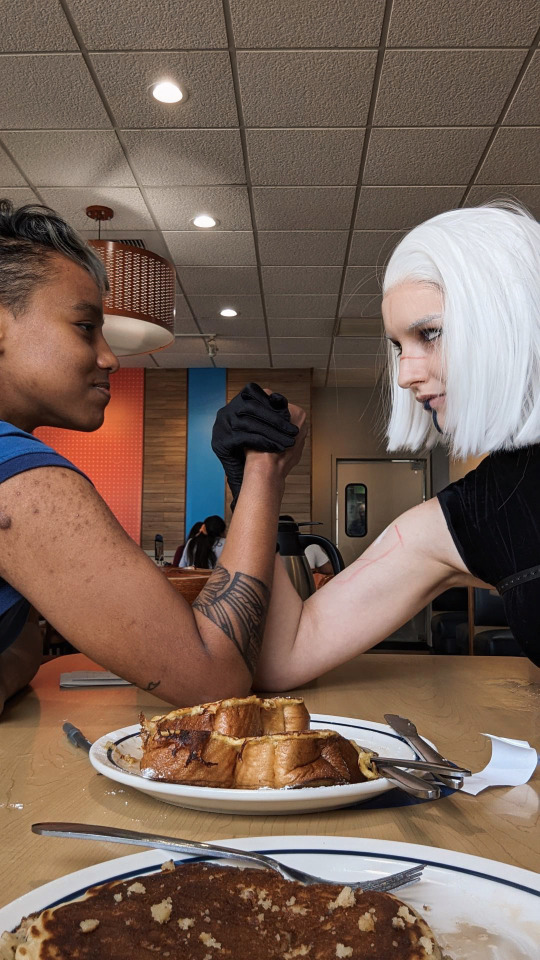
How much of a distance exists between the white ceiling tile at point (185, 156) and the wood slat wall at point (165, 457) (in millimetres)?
4343

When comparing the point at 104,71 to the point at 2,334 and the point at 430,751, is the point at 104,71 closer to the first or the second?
the point at 2,334

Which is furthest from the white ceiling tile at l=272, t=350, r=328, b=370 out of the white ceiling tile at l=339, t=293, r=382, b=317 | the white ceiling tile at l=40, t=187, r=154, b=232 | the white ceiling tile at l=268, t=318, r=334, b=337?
the white ceiling tile at l=40, t=187, r=154, b=232

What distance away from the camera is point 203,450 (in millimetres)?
8469

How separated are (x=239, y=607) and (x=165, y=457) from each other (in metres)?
7.52

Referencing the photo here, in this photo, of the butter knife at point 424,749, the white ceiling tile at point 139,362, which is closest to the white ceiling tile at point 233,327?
the white ceiling tile at point 139,362

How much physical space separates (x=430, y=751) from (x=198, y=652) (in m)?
0.36

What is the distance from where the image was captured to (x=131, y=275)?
3.75 m

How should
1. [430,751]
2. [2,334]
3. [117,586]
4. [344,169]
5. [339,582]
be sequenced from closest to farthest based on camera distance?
1. [430,751]
2. [117,586]
3. [2,334]
4. [339,582]
5. [344,169]

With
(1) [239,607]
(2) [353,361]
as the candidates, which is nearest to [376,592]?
(1) [239,607]

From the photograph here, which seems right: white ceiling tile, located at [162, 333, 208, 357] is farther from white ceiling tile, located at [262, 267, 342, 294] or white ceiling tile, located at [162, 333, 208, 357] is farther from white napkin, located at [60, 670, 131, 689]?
white napkin, located at [60, 670, 131, 689]

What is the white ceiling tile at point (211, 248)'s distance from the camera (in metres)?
5.03

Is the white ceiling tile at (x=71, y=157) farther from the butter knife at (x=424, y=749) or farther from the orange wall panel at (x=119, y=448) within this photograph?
the orange wall panel at (x=119, y=448)

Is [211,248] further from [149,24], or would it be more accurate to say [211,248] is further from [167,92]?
[149,24]

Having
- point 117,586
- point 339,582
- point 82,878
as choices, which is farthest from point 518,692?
point 82,878
